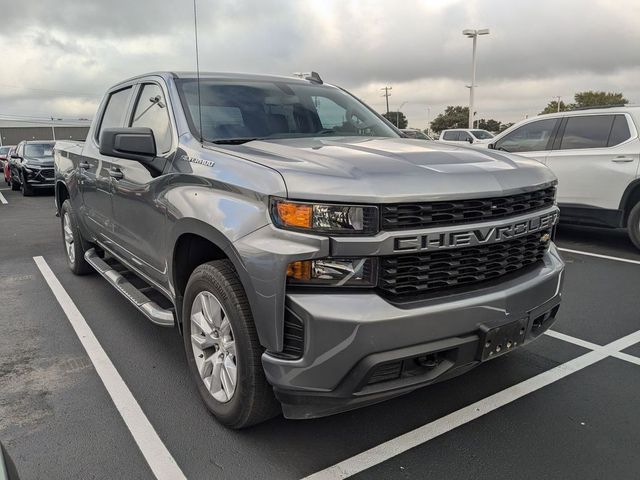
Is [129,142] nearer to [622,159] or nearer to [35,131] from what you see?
[622,159]

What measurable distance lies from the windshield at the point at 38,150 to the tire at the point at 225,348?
52.3ft

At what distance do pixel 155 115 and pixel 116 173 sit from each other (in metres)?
0.64

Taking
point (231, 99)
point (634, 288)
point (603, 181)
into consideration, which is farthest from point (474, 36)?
point (231, 99)

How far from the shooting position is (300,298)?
2160mm

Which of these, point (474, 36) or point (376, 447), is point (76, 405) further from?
point (474, 36)

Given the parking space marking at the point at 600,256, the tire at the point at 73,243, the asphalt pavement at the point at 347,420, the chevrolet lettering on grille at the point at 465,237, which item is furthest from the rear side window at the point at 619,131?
the tire at the point at 73,243

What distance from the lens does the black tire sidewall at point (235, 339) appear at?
7.99ft

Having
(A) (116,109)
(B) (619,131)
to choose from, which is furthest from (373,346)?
(B) (619,131)

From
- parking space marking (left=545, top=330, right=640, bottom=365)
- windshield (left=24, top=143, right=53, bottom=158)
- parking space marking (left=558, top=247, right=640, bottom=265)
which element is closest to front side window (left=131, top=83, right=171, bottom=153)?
parking space marking (left=545, top=330, right=640, bottom=365)

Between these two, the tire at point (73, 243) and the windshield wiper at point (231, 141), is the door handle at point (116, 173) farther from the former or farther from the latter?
the tire at point (73, 243)

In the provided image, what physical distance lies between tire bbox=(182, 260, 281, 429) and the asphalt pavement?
0.62ft

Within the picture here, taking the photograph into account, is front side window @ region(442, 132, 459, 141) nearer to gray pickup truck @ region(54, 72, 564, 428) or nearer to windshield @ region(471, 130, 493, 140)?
windshield @ region(471, 130, 493, 140)

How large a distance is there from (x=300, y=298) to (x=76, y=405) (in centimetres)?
182

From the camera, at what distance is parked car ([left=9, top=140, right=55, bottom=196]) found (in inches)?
614
